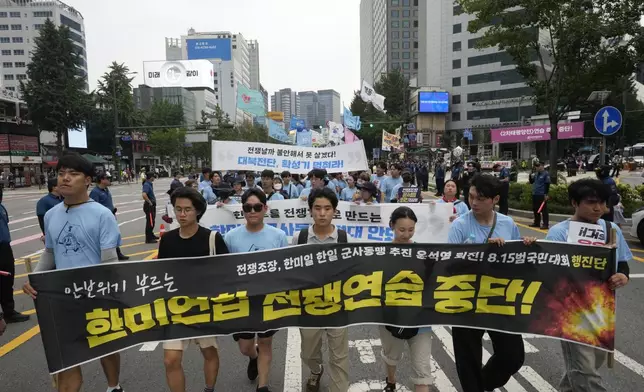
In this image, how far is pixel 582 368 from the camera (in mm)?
2889

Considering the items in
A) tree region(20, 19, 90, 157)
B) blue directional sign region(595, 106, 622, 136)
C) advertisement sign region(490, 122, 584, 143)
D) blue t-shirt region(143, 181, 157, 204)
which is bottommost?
blue t-shirt region(143, 181, 157, 204)

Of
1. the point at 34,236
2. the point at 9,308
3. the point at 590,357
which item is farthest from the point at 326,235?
the point at 34,236

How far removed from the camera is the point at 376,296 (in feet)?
10.4

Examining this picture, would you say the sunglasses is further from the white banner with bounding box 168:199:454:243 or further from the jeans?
the white banner with bounding box 168:199:454:243

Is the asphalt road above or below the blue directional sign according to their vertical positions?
below

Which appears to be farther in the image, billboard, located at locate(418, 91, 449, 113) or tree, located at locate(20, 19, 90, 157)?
billboard, located at locate(418, 91, 449, 113)

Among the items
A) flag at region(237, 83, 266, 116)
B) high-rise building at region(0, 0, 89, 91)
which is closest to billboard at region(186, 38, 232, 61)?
high-rise building at region(0, 0, 89, 91)

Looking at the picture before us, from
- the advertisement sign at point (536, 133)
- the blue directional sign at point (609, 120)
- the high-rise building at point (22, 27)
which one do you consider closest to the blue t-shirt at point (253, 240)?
the blue directional sign at point (609, 120)

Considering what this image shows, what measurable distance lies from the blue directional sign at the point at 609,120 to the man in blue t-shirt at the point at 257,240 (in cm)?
930

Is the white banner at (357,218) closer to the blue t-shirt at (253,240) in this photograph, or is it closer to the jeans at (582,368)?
the blue t-shirt at (253,240)

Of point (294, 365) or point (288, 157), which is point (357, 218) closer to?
point (288, 157)

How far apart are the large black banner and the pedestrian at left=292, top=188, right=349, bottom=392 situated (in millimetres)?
137

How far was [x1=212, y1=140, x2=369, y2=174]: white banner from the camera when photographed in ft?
26.4

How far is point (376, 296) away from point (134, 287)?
1782 mm
